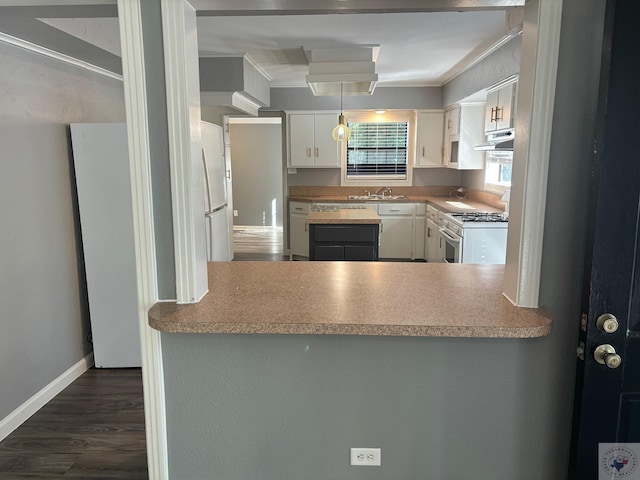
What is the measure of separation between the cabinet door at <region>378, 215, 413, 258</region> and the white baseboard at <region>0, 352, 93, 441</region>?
3.98m

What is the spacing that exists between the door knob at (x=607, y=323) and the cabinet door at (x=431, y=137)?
531cm

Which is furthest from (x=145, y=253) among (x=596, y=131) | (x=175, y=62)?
(x=596, y=131)

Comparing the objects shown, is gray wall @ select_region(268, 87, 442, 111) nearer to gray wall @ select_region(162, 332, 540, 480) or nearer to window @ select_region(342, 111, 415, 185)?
window @ select_region(342, 111, 415, 185)

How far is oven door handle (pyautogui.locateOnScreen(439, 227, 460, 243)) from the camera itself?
450 centimetres

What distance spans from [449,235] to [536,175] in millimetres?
3287

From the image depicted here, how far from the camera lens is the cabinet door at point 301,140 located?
6469 millimetres

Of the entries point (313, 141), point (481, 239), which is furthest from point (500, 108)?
point (313, 141)

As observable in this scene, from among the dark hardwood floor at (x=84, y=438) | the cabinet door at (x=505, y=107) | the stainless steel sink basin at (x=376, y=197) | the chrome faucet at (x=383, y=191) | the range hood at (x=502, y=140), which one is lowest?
the dark hardwood floor at (x=84, y=438)

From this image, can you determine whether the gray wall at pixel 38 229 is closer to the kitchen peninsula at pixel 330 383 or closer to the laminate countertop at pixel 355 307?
the laminate countertop at pixel 355 307

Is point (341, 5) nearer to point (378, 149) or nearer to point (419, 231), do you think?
point (419, 231)

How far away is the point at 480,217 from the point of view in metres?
4.51

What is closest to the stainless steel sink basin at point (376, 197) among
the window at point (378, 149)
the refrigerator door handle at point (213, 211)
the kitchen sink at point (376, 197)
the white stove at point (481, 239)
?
the kitchen sink at point (376, 197)

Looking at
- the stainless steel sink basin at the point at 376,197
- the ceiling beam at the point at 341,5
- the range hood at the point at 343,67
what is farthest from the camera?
the stainless steel sink basin at the point at 376,197

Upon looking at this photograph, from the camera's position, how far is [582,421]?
1.54 m
